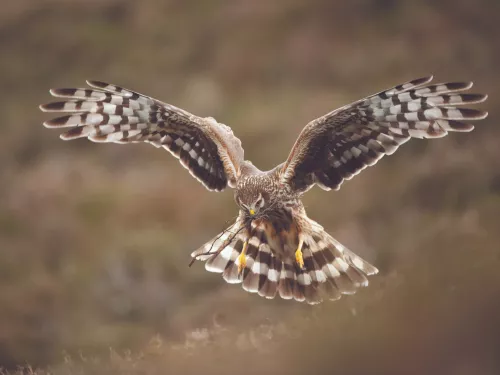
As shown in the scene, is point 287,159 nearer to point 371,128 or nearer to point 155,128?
point 371,128

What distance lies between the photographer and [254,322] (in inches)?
329

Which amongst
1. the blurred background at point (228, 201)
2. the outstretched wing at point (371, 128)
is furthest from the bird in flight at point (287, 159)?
the blurred background at point (228, 201)

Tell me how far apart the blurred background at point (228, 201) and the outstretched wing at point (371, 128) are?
123cm

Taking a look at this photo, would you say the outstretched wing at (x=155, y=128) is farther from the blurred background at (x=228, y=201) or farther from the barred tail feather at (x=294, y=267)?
the blurred background at (x=228, y=201)

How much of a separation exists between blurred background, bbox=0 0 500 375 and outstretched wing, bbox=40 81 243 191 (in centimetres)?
160

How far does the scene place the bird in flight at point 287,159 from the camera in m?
6.27

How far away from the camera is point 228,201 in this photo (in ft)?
40.8

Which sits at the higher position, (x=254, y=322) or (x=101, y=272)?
(x=101, y=272)

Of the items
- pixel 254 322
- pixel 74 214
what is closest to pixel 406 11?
pixel 74 214

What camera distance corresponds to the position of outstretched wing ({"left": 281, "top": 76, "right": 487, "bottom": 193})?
6152mm

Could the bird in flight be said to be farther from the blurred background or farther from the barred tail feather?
the blurred background

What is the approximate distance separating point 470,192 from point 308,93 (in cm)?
496

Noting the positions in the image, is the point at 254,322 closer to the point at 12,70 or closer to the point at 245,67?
the point at 245,67

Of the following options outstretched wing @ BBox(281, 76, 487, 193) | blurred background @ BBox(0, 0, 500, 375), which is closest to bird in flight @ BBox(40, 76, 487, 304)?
outstretched wing @ BBox(281, 76, 487, 193)
